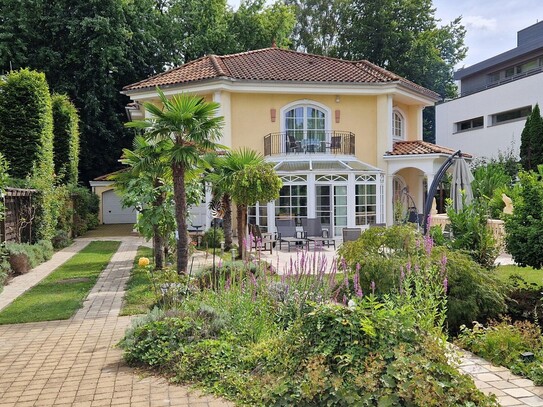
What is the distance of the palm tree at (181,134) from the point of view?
844 centimetres

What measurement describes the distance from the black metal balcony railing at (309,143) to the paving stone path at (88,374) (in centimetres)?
1315

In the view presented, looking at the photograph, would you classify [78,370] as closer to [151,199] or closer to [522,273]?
[151,199]

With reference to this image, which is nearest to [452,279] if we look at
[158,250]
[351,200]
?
[158,250]

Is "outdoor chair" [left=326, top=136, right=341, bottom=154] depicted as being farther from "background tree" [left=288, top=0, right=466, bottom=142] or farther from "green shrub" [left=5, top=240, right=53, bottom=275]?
"background tree" [left=288, top=0, right=466, bottom=142]

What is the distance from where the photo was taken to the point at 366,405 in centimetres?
344

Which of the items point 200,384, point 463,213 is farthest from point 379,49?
point 200,384

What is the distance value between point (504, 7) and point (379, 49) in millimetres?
25000

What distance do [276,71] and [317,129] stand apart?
3.09 m

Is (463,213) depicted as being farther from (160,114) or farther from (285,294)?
(160,114)

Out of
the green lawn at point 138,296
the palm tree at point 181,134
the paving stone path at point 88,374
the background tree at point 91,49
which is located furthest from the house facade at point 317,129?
the paving stone path at point 88,374

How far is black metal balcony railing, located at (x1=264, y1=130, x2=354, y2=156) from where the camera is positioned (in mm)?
19797

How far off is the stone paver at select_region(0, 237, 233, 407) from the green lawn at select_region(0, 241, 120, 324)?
1.06 feet

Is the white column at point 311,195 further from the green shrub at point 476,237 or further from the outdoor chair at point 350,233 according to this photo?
the green shrub at point 476,237

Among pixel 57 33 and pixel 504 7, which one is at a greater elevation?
pixel 57 33
